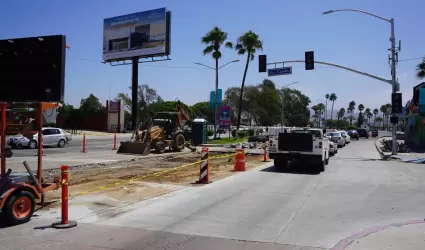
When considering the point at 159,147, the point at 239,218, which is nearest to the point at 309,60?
the point at 159,147

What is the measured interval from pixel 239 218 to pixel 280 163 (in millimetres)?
10134

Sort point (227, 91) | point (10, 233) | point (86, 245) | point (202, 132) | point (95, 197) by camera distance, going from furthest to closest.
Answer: point (227, 91) → point (202, 132) → point (95, 197) → point (10, 233) → point (86, 245)

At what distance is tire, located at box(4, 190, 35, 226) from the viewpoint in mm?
7621

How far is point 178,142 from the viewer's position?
92.2 feet

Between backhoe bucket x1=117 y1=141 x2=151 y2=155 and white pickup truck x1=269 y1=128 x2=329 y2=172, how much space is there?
919cm

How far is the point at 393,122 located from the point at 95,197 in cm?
2539

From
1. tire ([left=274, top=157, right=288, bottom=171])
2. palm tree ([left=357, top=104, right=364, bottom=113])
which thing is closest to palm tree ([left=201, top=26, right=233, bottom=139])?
tire ([left=274, top=157, right=288, bottom=171])

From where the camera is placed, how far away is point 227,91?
10794 cm

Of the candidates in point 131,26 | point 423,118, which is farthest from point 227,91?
point 423,118

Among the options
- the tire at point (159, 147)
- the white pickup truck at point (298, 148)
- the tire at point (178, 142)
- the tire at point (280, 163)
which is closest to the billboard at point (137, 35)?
the tire at point (178, 142)

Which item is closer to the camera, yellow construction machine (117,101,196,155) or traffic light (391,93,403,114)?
yellow construction machine (117,101,196,155)

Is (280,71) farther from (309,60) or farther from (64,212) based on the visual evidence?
(64,212)

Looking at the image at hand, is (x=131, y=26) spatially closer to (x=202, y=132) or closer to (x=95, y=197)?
(x=202, y=132)

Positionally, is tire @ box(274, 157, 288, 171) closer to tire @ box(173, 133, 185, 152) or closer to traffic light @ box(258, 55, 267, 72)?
tire @ box(173, 133, 185, 152)
